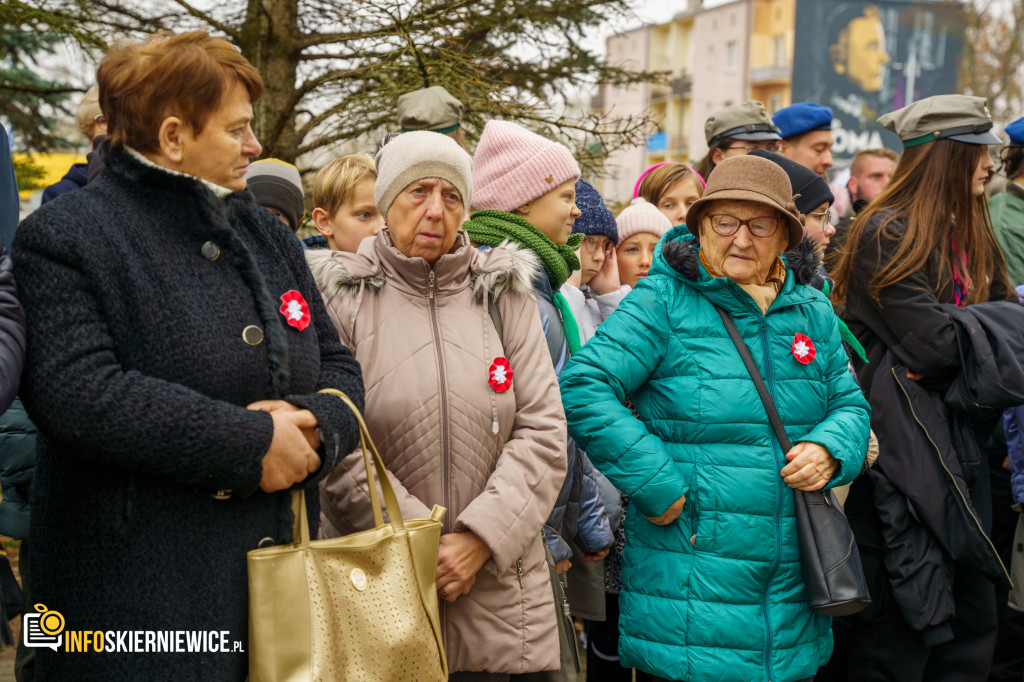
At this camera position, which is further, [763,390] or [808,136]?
[808,136]

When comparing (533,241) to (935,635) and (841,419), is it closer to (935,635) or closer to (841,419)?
(841,419)

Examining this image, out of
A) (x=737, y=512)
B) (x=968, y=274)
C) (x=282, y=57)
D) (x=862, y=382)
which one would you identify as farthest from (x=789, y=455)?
(x=282, y=57)

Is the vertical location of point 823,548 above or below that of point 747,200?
below

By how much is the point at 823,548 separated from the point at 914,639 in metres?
1.29

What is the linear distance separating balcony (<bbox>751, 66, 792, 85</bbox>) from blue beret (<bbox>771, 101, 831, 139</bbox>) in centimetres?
4226

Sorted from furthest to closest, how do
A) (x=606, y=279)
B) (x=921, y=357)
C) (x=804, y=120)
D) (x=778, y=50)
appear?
(x=778, y=50) → (x=804, y=120) → (x=606, y=279) → (x=921, y=357)

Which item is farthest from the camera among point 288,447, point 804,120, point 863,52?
point 863,52

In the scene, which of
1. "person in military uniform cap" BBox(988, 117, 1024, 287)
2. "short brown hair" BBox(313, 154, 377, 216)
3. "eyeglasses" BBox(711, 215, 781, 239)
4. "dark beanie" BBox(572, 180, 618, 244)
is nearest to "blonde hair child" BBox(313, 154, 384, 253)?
"short brown hair" BBox(313, 154, 377, 216)

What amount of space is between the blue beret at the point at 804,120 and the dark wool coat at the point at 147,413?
12.9 ft

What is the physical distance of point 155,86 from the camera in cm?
215

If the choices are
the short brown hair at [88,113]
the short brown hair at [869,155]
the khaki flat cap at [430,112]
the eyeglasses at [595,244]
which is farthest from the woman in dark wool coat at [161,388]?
the short brown hair at [869,155]

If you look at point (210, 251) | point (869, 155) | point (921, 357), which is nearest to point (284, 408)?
point (210, 251)

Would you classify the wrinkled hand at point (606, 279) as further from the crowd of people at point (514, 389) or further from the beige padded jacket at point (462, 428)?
the beige padded jacket at point (462, 428)

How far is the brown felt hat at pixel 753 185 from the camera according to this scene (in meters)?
2.98
